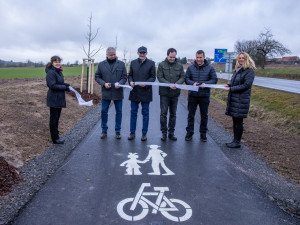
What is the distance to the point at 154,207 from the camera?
3.68 m

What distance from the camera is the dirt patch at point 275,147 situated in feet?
17.4

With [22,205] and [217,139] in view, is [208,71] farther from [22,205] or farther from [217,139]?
[22,205]

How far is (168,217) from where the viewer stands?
3.45m

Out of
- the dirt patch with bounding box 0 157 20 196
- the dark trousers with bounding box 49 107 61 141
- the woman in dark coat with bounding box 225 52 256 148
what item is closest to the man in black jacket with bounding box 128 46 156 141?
the dark trousers with bounding box 49 107 61 141

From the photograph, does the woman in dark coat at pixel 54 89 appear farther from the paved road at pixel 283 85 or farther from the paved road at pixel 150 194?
the paved road at pixel 283 85

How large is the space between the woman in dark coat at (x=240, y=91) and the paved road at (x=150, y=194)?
0.85 metres

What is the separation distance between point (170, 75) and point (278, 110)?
6.69 m

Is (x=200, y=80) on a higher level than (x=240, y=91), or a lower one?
higher

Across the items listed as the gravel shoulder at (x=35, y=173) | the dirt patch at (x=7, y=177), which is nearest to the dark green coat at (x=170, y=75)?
the gravel shoulder at (x=35, y=173)

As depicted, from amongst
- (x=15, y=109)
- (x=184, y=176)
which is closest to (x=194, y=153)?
(x=184, y=176)

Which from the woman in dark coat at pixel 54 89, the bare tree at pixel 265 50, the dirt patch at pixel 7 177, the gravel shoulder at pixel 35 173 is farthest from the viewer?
the bare tree at pixel 265 50

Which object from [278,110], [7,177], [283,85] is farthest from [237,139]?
[283,85]

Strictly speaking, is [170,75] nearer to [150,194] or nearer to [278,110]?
[150,194]

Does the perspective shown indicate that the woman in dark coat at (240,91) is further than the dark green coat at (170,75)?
No
